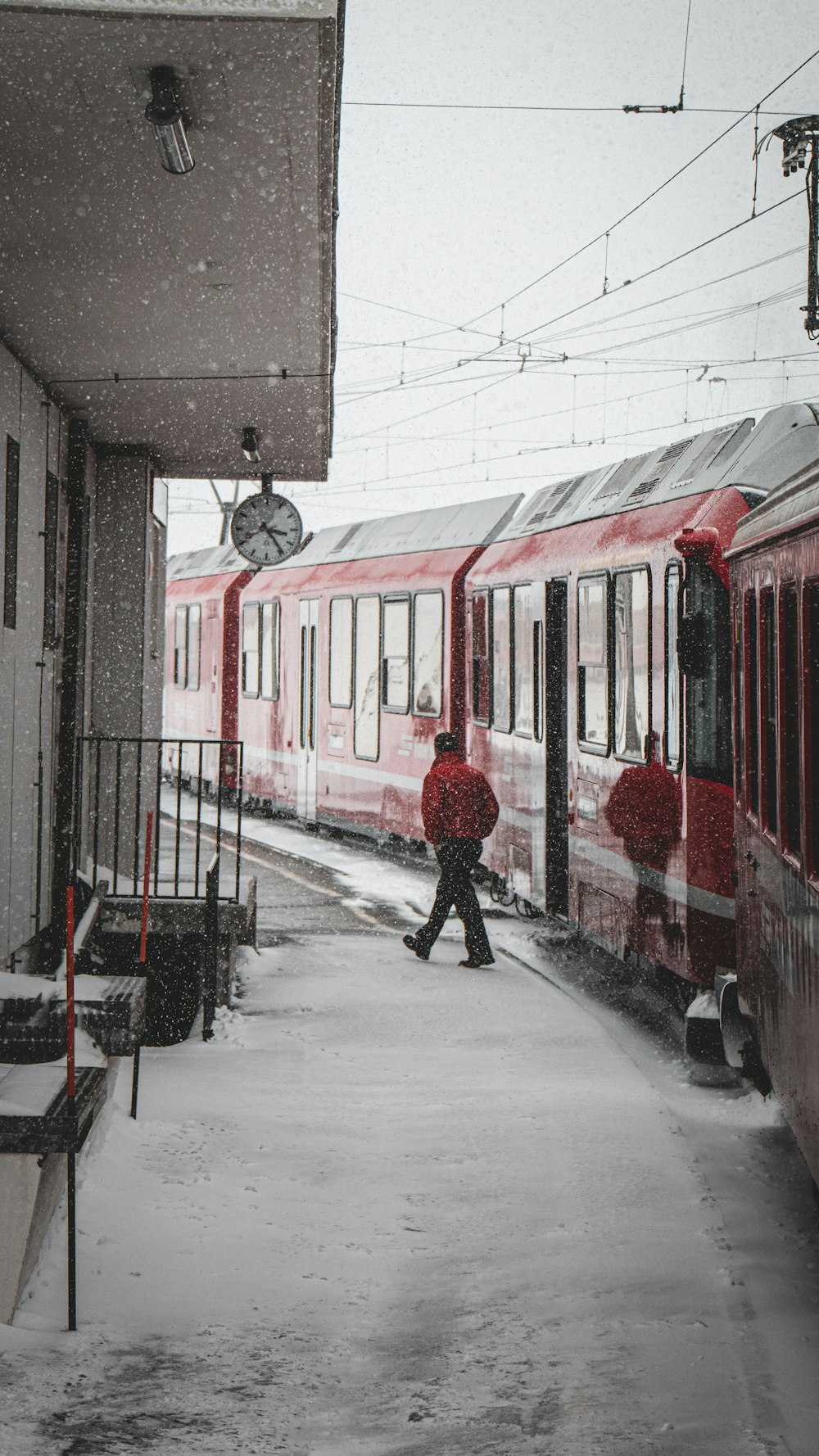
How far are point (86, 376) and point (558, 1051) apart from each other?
4609mm

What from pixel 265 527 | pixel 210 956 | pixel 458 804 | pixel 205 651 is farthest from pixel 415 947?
pixel 205 651

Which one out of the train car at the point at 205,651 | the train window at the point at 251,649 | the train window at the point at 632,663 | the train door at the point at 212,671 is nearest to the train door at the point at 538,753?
the train window at the point at 632,663

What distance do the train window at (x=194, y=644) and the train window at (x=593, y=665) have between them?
556 inches

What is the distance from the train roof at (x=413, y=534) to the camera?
47.3 ft

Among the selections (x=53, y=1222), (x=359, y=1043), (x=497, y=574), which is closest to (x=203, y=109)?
(x=53, y=1222)

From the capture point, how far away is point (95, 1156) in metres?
5.47

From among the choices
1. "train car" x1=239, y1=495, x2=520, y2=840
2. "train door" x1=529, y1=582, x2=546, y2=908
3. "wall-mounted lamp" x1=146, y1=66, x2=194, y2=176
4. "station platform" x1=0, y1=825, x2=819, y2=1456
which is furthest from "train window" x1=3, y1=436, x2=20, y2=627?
"train car" x1=239, y1=495, x2=520, y2=840

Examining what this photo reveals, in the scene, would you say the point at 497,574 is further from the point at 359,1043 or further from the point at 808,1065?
the point at 808,1065

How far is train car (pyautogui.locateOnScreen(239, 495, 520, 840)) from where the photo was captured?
48.9 ft

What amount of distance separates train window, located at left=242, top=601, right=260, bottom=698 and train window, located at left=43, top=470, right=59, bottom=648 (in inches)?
451

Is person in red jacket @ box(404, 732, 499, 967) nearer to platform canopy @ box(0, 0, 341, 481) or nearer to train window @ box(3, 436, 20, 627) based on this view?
platform canopy @ box(0, 0, 341, 481)

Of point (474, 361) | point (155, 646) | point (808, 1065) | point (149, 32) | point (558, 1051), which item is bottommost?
point (558, 1051)

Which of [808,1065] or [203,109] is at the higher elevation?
[203,109]

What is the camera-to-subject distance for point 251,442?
1045 cm
